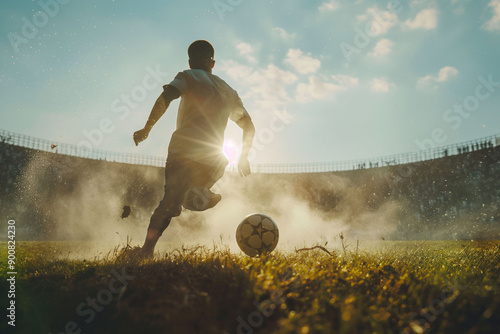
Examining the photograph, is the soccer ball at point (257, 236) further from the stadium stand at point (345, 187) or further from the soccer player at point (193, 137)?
the stadium stand at point (345, 187)

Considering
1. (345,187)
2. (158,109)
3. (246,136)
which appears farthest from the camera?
(345,187)

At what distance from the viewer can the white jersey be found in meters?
3.99

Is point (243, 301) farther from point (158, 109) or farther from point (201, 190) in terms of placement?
point (158, 109)

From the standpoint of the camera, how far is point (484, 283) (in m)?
2.85

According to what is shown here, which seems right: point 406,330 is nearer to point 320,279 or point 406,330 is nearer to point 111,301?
point 320,279

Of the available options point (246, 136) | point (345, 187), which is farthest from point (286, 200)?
point (246, 136)

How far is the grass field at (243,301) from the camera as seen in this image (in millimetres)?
1700

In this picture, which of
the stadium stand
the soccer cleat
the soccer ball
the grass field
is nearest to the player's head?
the soccer cleat

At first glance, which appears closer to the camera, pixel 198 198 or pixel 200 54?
pixel 198 198

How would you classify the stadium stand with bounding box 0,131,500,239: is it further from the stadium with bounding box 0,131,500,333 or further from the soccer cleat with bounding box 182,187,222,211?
the soccer cleat with bounding box 182,187,222,211

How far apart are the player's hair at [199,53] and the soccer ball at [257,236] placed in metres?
2.50

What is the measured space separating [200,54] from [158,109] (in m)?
1.18

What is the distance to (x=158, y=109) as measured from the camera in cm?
377

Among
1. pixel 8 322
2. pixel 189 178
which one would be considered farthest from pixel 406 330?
pixel 189 178
